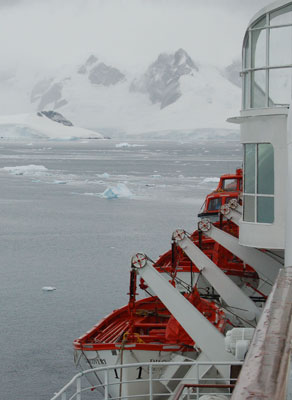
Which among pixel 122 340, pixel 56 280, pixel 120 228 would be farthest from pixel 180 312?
pixel 120 228

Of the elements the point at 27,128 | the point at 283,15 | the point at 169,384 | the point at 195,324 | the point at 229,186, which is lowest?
the point at 169,384

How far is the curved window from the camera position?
35.0ft

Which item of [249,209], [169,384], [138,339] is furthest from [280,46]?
[169,384]

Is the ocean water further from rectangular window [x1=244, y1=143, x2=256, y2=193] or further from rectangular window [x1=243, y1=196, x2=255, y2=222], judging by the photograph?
rectangular window [x1=244, y1=143, x2=256, y2=193]

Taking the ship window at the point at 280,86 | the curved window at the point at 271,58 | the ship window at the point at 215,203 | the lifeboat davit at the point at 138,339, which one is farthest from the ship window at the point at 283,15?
the ship window at the point at 215,203

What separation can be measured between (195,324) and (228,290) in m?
2.81

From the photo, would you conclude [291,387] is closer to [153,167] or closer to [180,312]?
[180,312]

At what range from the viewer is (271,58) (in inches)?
425

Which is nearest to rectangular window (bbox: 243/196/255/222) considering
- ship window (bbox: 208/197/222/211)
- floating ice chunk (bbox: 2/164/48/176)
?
ship window (bbox: 208/197/222/211)

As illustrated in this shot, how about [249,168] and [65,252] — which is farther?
[65,252]

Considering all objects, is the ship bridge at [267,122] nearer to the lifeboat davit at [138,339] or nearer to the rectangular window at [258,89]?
the rectangular window at [258,89]

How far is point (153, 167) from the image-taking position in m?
90.0

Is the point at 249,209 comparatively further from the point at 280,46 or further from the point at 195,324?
the point at 280,46

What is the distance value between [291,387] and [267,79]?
800cm
